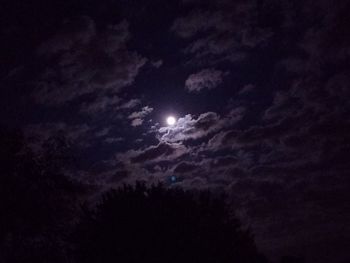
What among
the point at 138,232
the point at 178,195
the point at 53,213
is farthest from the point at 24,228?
the point at 178,195

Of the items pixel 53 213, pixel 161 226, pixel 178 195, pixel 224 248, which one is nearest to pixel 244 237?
pixel 224 248

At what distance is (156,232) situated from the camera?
1022 inches

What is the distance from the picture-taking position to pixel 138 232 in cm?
2592

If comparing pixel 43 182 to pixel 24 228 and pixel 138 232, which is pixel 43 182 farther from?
pixel 138 232

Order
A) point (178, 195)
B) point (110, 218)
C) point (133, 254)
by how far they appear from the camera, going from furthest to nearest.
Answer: point (178, 195)
point (110, 218)
point (133, 254)

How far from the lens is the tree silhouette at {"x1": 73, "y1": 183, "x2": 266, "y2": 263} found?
83.5 feet

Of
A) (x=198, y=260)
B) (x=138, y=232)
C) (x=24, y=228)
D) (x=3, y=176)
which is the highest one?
(x=3, y=176)

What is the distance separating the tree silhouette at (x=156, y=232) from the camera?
25453mm

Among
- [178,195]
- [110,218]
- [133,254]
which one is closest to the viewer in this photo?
[133,254]

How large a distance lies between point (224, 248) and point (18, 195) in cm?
1326

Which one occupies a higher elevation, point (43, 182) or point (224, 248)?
point (43, 182)

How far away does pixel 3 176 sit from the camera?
25.9 metres

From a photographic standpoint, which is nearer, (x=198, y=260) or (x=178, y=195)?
(x=198, y=260)

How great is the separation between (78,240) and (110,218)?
2429 mm
